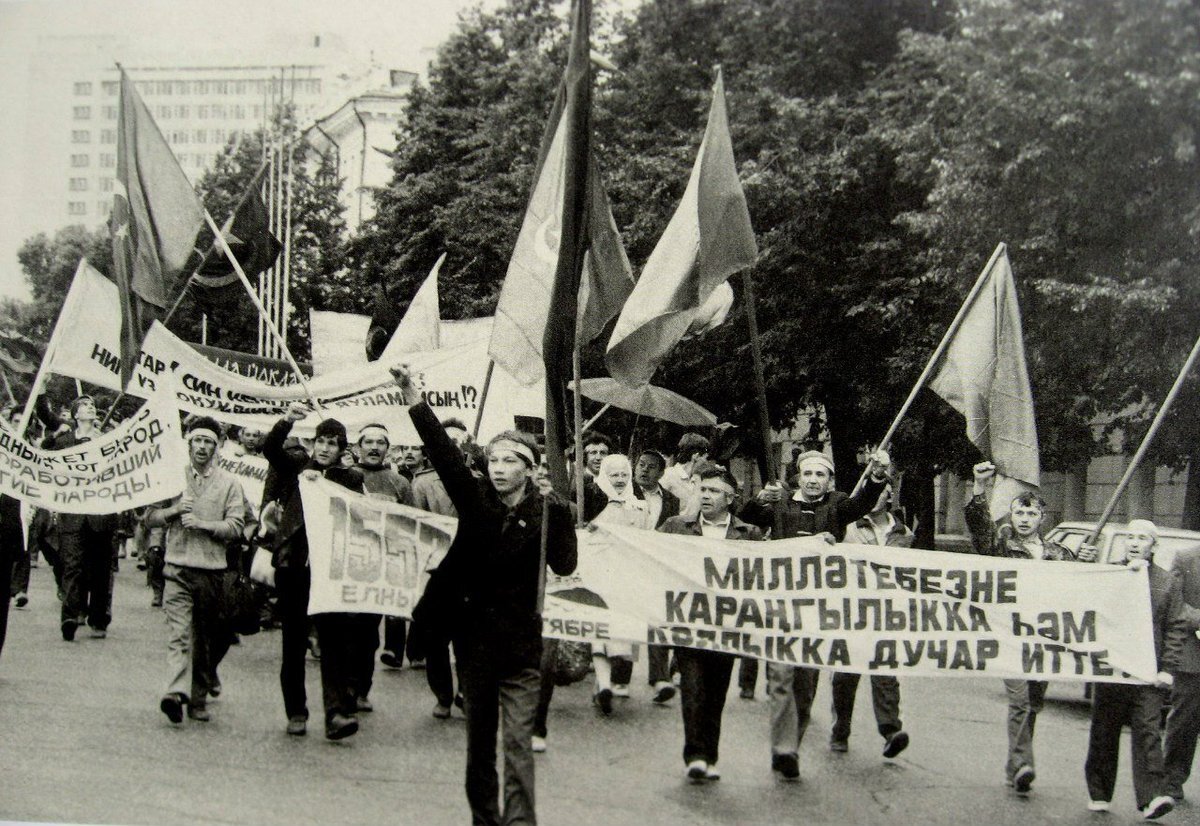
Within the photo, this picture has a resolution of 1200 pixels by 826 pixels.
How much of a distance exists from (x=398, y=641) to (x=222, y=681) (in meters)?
1.56

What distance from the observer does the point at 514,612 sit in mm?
6055

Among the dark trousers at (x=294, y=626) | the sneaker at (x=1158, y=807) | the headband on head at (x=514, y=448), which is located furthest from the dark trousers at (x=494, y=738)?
the sneaker at (x=1158, y=807)

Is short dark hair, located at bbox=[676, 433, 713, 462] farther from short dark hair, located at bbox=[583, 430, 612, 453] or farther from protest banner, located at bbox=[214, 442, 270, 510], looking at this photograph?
protest banner, located at bbox=[214, 442, 270, 510]

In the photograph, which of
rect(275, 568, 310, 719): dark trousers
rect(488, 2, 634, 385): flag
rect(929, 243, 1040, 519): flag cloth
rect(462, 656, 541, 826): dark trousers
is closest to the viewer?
rect(462, 656, 541, 826): dark trousers

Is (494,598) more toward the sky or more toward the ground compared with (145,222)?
more toward the ground

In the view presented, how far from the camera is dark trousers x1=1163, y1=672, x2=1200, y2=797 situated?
26.4 feet

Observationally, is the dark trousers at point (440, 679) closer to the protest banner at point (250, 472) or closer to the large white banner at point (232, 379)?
the large white banner at point (232, 379)

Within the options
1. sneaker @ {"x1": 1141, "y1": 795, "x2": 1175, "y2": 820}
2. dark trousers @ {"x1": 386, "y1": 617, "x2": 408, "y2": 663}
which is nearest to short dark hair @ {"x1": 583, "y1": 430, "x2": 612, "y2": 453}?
dark trousers @ {"x1": 386, "y1": 617, "x2": 408, "y2": 663}

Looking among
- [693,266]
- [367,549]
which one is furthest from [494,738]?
[693,266]

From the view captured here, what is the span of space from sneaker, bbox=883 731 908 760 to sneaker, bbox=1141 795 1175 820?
1.36 meters

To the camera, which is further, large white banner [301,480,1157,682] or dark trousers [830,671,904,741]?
dark trousers [830,671,904,741]

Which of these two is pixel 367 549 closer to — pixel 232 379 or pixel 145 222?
pixel 145 222

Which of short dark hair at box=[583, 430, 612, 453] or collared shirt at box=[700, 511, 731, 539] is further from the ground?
short dark hair at box=[583, 430, 612, 453]

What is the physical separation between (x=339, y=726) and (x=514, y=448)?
8.33ft
